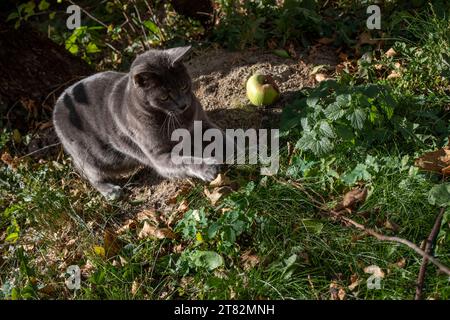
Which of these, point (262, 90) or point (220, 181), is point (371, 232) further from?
point (262, 90)

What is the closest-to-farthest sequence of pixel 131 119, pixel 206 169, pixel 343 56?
pixel 206 169
pixel 131 119
pixel 343 56

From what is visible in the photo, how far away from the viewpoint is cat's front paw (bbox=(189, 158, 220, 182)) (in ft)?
10.9

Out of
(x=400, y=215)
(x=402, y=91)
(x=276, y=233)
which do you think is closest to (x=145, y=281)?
(x=276, y=233)

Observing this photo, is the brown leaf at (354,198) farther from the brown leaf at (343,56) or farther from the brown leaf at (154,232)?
the brown leaf at (343,56)

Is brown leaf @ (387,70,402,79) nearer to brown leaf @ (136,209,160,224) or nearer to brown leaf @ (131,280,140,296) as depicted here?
brown leaf @ (136,209,160,224)

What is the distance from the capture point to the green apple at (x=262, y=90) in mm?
3754

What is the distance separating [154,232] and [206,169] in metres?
0.48

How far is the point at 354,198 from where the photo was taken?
9.72 feet

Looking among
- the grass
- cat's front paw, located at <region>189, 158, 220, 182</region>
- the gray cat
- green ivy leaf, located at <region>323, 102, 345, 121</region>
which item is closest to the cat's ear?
the gray cat

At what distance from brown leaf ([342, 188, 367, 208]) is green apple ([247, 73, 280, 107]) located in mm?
1029

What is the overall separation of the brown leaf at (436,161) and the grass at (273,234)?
4cm

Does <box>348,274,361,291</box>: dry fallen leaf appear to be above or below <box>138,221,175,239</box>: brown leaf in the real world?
below


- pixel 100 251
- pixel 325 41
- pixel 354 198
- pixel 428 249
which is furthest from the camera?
pixel 325 41

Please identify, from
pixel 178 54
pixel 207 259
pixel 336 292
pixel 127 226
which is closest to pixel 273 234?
pixel 207 259
